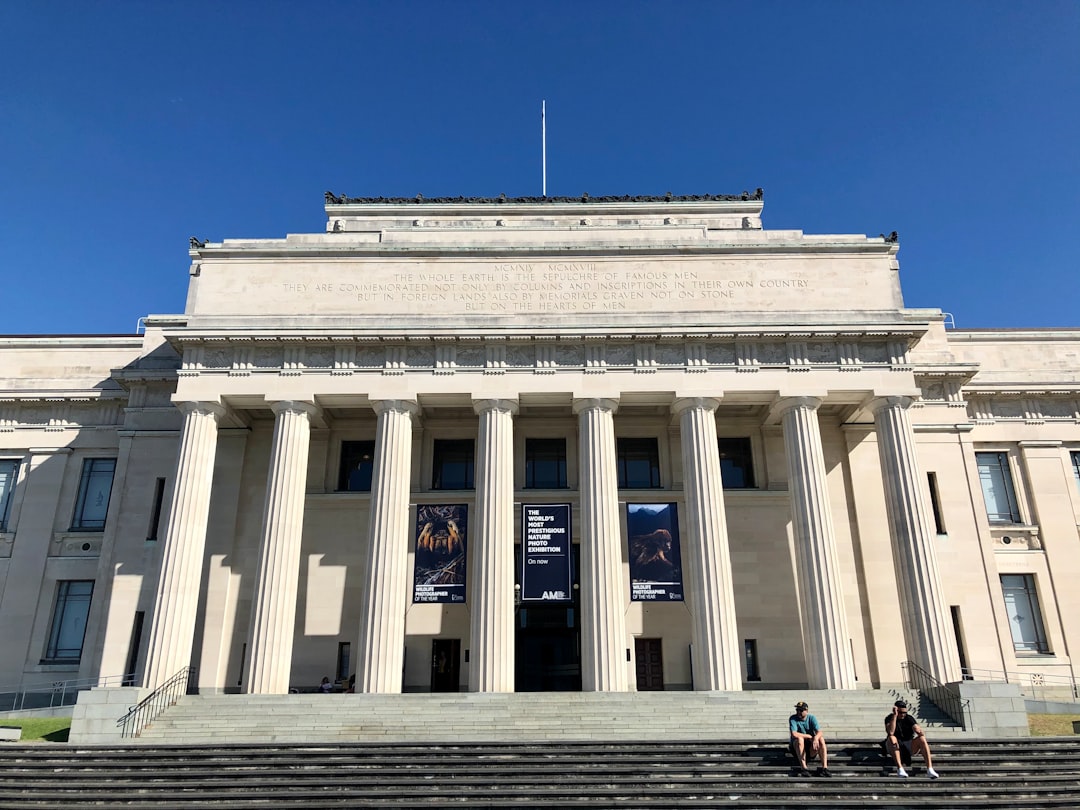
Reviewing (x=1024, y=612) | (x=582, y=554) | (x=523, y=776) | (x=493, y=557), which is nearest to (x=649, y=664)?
(x=582, y=554)

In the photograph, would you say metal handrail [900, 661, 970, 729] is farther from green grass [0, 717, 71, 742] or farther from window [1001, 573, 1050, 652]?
green grass [0, 717, 71, 742]

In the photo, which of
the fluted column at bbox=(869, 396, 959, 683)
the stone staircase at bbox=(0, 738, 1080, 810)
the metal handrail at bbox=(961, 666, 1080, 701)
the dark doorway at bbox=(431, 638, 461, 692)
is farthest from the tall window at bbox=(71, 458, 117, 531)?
the metal handrail at bbox=(961, 666, 1080, 701)

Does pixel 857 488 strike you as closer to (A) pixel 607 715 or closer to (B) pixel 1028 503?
(B) pixel 1028 503

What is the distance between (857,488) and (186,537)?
79.2 feet

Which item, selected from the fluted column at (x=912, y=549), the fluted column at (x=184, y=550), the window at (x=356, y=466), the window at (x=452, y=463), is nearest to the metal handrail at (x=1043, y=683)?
the fluted column at (x=912, y=549)

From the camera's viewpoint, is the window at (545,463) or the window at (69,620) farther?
the window at (545,463)

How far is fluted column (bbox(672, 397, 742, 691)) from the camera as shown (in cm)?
2484

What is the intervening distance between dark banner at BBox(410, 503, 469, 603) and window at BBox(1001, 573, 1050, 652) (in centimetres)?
2106

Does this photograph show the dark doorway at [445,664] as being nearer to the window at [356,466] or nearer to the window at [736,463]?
the window at [356,466]

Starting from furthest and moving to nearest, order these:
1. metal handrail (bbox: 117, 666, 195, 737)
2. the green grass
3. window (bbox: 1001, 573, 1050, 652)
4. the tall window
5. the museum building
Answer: the tall window < window (bbox: 1001, 573, 1050, 652) < the museum building < the green grass < metal handrail (bbox: 117, 666, 195, 737)

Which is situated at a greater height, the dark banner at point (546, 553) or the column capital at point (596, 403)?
the column capital at point (596, 403)

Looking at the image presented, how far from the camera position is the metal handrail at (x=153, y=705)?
21.3m

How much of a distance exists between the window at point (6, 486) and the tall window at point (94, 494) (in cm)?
283

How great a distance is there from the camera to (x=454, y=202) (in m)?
38.8
